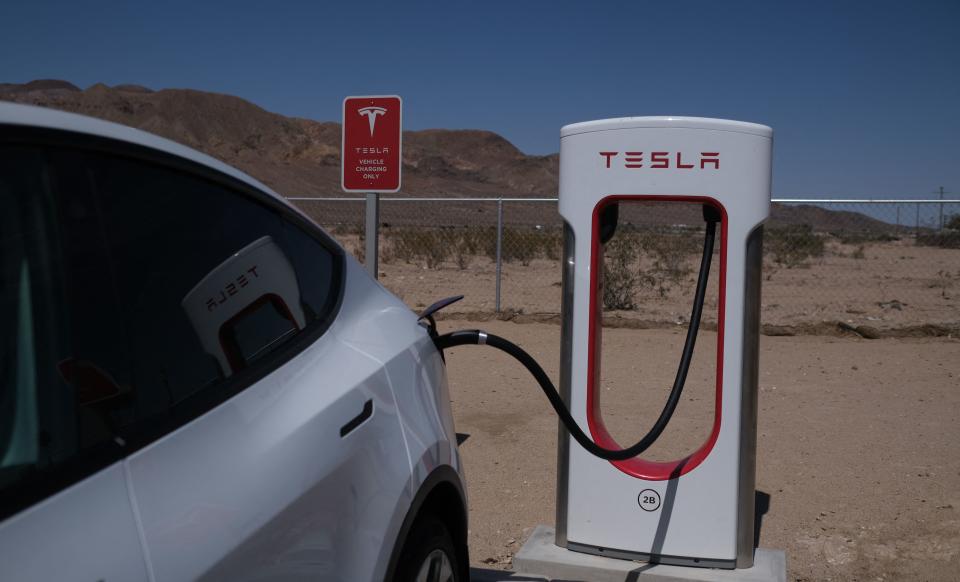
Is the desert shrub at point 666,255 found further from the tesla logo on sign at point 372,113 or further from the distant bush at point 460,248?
the tesla logo on sign at point 372,113

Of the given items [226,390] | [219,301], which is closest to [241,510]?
[226,390]

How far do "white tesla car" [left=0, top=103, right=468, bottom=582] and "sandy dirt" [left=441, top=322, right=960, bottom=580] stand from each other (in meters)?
2.56

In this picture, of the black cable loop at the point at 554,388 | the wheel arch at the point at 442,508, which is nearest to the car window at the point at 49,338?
the wheel arch at the point at 442,508

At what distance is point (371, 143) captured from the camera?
7086 millimetres

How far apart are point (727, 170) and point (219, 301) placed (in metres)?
2.53

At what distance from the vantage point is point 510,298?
52.4ft

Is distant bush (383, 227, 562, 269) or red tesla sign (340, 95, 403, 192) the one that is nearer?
red tesla sign (340, 95, 403, 192)

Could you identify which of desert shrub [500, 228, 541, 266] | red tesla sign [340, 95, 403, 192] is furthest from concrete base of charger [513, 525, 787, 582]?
desert shrub [500, 228, 541, 266]

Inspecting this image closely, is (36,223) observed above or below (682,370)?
above

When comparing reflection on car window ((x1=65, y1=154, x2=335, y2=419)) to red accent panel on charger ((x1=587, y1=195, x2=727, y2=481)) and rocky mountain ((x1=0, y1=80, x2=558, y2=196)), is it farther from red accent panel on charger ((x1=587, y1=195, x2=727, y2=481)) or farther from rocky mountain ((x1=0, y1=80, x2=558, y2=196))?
rocky mountain ((x1=0, y1=80, x2=558, y2=196))

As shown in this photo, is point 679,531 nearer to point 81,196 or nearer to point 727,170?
point 727,170

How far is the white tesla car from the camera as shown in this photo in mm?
1409

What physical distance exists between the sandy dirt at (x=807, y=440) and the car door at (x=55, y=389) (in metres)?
3.27

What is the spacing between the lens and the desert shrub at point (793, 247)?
24.8 meters
